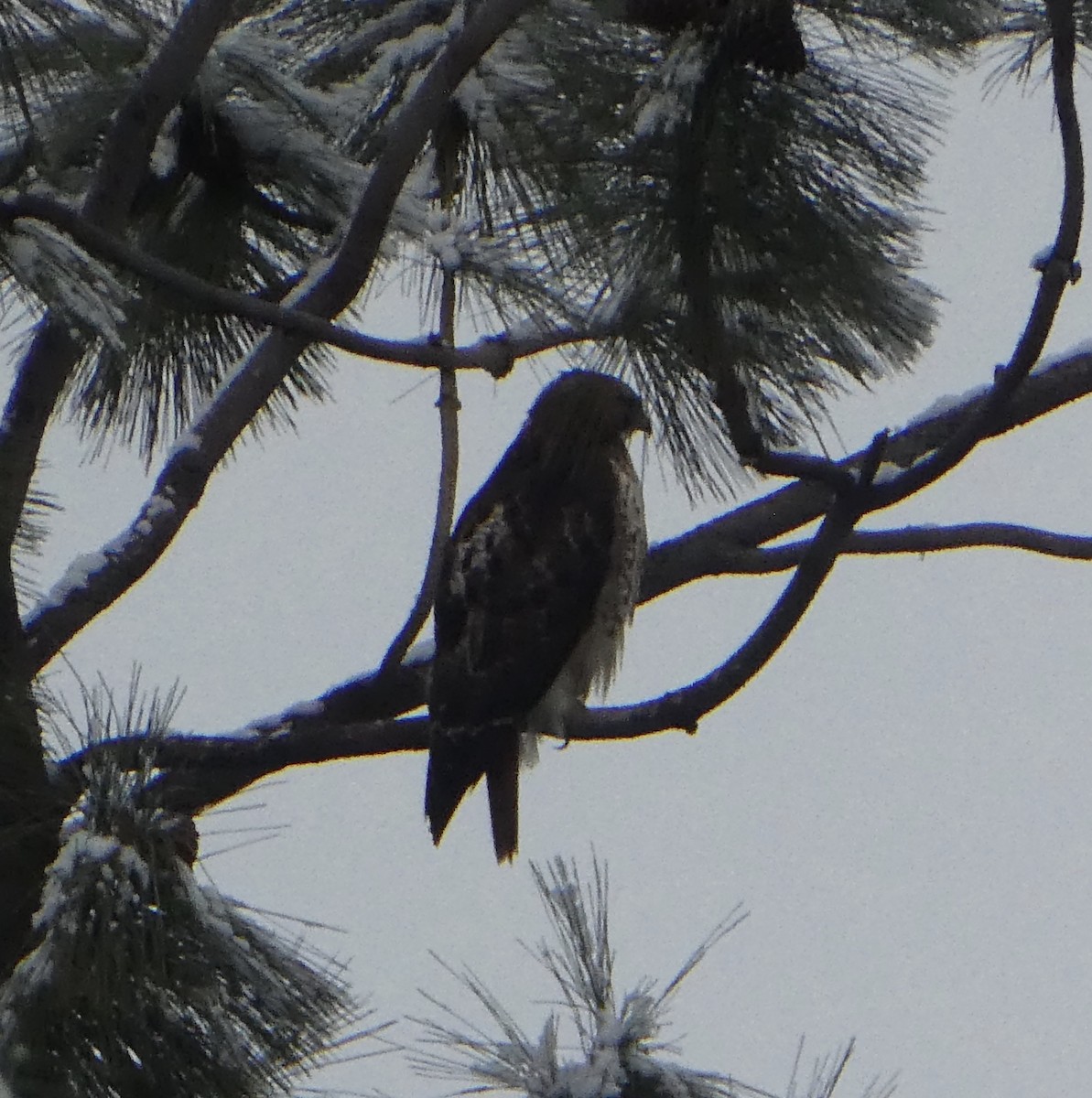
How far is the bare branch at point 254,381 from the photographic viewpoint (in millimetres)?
3434

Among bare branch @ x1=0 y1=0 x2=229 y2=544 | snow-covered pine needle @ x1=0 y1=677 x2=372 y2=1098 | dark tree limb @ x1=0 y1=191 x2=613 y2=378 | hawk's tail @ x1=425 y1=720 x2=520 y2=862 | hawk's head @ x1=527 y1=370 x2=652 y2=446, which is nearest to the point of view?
snow-covered pine needle @ x1=0 y1=677 x2=372 y2=1098

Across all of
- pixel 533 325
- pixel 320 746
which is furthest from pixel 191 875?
pixel 533 325

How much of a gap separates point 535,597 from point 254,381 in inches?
35.9

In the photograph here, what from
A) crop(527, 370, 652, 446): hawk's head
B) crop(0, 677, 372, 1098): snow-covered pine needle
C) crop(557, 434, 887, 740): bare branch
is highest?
crop(527, 370, 652, 446): hawk's head

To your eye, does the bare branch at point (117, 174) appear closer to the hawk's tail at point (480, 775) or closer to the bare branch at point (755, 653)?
the hawk's tail at point (480, 775)

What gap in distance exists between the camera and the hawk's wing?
420 cm

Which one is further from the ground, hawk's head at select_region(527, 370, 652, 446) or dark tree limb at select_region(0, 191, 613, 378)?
hawk's head at select_region(527, 370, 652, 446)

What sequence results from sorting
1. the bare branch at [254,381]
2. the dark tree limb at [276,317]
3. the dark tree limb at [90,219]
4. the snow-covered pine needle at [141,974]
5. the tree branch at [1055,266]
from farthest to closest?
the bare branch at [254,381], the dark tree limb at [90,219], the dark tree limb at [276,317], the tree branch at [1055,266], the snow-covered pine needle at [141,974]

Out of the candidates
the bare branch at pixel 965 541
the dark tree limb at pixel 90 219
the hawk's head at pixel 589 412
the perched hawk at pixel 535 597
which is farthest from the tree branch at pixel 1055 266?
the hawk's head at pixel 589 412

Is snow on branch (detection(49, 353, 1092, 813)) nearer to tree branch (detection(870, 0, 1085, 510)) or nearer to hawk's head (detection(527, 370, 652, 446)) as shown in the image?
tree branch (detection(870, 0, 1085, 510))

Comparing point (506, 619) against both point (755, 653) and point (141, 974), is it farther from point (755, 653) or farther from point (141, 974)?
point (141, 974)

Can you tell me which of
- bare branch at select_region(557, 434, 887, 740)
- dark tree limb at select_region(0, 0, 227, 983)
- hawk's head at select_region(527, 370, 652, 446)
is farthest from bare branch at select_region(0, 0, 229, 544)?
hawk's head at select_region(527, 370, 652, 446)

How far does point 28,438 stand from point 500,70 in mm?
1168

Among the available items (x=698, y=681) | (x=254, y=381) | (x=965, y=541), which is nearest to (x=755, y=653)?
(x=698, y=681)
